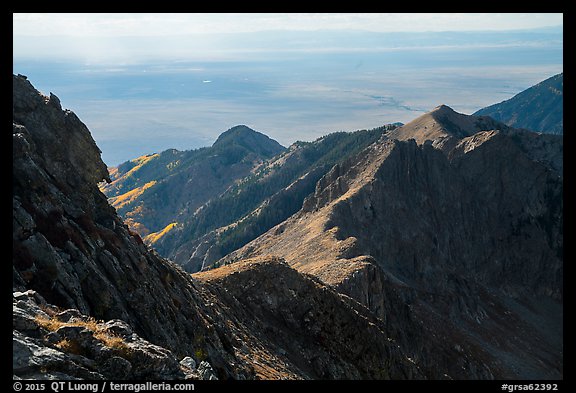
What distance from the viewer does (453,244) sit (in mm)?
131500

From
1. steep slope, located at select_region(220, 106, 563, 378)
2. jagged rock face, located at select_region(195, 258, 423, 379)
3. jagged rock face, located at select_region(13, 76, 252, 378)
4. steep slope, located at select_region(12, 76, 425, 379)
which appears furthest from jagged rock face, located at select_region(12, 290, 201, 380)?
steep slope, located at select_region(220, 106, 563, 378)

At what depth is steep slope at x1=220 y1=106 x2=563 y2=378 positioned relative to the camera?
86.7 m

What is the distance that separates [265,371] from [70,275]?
46.5 ft

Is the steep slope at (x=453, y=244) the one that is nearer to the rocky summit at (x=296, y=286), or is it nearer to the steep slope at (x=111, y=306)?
the rocky summit at (x=296, y=286)

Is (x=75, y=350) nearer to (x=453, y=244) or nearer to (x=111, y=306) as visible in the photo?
(x=111, y=306)

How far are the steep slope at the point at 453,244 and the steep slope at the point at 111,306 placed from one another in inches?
1138

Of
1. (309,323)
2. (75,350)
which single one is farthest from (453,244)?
(75,350)

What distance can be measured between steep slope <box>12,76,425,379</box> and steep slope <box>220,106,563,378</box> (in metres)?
28.9

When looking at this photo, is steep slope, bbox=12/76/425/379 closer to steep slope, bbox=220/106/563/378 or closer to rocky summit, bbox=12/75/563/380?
rocky summit, bbox=12/75/563/380

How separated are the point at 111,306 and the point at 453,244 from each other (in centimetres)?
11976

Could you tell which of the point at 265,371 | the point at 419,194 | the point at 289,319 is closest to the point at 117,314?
the point at 265,371

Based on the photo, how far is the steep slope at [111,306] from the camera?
1648cm

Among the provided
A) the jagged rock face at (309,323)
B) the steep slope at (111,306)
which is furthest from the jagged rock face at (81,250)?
the jagged rock face at (309,323)
